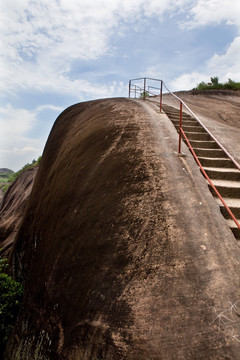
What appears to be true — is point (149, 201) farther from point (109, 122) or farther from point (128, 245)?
point (109, 122)

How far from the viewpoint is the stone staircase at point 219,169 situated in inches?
132

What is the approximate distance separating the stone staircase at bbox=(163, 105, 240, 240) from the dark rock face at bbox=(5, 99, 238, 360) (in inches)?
23.1

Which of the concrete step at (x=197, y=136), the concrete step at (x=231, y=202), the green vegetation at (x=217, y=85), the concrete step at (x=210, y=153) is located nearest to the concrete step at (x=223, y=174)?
the concrete step at (x=231, y=202)

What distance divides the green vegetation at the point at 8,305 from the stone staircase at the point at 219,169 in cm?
396

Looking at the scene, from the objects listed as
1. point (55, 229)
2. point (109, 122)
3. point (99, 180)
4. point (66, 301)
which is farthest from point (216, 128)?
point (66, 301)

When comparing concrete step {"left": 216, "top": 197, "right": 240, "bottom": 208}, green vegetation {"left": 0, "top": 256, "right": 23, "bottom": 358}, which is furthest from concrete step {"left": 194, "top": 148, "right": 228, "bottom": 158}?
green vegetation {"left": 0, "top": 256, "right": 23, "bottom": 358}

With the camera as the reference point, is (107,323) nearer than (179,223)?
Yes

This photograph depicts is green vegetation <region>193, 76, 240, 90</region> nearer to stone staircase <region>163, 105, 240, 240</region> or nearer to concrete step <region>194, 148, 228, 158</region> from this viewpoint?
stone staircase <region>163, 105, 240, 240</region>

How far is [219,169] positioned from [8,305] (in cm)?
452

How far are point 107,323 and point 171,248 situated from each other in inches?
36.8

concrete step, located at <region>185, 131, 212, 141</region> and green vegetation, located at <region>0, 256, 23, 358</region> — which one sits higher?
concrete step, located at <region>185, 131, 212, 141</region>

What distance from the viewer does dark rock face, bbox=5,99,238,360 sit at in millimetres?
2053

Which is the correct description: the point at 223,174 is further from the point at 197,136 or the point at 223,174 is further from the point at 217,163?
the point at 197,136

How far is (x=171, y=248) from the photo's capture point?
2.48 meters
